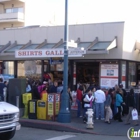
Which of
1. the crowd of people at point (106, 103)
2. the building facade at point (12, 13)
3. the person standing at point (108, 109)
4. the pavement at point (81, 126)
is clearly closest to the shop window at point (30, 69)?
the crowd of people at point (106, 103)

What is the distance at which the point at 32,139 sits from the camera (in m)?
11.7

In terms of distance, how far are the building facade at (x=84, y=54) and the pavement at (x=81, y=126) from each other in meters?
4.51

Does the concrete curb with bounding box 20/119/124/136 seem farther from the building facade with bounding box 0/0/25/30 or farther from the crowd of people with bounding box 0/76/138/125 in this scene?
the building facade with bounding box 0/0/25/30

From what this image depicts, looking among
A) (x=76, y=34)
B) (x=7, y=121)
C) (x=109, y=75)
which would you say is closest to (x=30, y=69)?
(x=76, y=34)

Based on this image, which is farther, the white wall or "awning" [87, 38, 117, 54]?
the white wall

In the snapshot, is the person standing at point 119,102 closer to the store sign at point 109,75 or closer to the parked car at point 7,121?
the store sign at point 109,75

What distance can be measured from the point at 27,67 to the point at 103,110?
1057cm

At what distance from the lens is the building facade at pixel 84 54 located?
20984 millimetres

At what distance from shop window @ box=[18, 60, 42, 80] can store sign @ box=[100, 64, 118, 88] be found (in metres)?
5.41

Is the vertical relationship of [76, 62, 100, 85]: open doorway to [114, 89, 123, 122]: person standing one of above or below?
above

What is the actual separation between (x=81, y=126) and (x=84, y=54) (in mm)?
7743

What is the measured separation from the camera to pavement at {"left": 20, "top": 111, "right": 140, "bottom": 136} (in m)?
13.3

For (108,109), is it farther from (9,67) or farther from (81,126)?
(9,67)

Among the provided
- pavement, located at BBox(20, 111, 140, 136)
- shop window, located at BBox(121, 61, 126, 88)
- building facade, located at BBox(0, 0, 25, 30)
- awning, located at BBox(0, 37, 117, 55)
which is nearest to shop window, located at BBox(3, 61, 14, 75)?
awning, located at BBox(0, 37, 117, 55)
